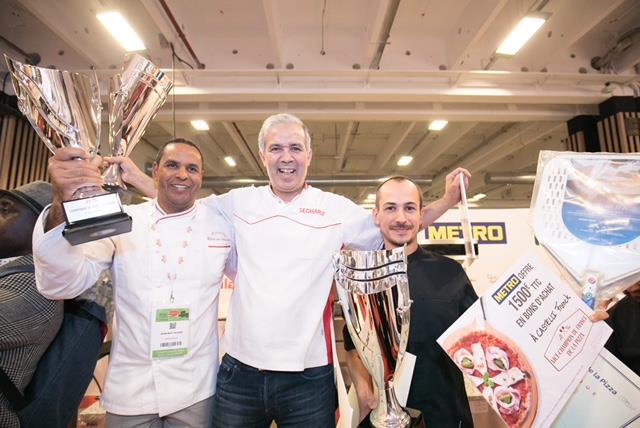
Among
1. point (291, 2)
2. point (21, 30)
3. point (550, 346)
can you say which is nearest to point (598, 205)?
point (550, 346)

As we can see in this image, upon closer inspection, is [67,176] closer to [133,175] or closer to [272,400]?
[133,175]

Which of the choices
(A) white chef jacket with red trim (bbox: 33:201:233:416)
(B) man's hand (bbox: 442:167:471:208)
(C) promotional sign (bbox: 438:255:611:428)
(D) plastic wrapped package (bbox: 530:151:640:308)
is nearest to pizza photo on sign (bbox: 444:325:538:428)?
(C) promotional sign (bbox: 438:255:611:428)

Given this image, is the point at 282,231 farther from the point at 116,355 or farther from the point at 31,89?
the point at 31,89

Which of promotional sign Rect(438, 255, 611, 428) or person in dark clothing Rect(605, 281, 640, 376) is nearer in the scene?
promotional sign Rect(438, 255, 611, 428)

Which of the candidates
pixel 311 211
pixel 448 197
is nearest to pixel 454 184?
pixel 448 197

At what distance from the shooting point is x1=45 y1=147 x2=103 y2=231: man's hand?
98 cm

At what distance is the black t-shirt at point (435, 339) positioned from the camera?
4.59 feet

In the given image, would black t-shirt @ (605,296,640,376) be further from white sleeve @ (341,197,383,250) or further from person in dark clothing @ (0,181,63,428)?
person in dark clothing @ (0,181,63,428)

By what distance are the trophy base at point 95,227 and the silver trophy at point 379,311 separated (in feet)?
1.92

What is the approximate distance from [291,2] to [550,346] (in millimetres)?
3813

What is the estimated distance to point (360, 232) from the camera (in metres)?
1.42

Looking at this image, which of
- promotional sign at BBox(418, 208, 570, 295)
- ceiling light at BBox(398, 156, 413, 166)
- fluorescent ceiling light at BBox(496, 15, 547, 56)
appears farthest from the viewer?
ceiling light at BBox(398, 156, 413, 166)

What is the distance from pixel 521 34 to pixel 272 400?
12.2 ft

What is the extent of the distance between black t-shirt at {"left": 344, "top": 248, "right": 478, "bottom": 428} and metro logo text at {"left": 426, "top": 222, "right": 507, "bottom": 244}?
6.99 feet
